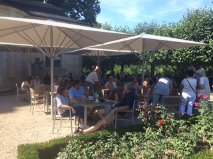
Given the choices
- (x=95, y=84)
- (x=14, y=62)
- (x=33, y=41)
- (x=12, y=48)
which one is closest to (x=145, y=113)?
(x=33, y=41)

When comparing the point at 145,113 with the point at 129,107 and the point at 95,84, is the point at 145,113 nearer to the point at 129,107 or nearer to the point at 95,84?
the point at 129,107

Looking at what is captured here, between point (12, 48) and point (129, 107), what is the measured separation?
388 inches

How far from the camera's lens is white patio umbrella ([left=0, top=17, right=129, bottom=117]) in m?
8.16

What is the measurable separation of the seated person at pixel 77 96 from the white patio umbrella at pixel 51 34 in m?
0.84

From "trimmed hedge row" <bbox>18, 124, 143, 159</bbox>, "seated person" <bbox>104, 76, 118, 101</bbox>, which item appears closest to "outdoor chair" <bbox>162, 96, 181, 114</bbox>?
"seated person" <bbox>104, 76, 118, 101</bbox>

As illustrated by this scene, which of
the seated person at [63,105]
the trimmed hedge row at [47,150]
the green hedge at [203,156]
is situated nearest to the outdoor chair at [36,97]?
the seated person at [63,105]

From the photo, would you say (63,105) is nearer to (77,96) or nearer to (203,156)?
(77,96)

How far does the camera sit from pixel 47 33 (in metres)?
10.1

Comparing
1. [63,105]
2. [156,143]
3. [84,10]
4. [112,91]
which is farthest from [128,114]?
[84,10]

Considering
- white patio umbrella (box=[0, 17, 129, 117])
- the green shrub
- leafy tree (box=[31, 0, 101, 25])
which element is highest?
leafy tree (box=[31, 0, 101, 25])

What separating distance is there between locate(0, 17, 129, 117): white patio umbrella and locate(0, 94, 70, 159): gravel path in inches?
65.6

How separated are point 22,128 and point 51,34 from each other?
2.64m

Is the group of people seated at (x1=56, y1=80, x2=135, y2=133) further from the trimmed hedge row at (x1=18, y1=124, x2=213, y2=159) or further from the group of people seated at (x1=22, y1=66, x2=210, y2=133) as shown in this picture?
the trimmed hedge row at (x1=18, y1=124, x2=213, y2=159)

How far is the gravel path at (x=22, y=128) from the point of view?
25.7 feet
